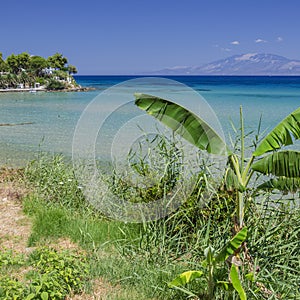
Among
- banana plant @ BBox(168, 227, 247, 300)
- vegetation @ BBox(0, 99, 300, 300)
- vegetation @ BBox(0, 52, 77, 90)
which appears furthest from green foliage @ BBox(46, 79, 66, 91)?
banana plant @ BBox(168, 227, 247, 300)

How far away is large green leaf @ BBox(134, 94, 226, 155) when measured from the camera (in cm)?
355

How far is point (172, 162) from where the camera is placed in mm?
4484

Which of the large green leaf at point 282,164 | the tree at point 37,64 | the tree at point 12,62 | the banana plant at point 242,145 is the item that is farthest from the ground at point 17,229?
the tree at point 37,64

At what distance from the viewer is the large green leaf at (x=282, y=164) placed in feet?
10.4

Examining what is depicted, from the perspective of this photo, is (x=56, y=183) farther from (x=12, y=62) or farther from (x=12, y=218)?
(x=12, y=62)

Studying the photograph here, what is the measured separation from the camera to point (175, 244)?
13.1 feet

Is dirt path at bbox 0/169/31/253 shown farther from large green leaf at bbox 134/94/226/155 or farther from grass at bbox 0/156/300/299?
large green leaf at bbox 134/94/226/155

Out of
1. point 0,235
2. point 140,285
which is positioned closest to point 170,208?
point 140,285

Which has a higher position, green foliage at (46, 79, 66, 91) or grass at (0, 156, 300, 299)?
green foliage at (46, 79, 66, 91)

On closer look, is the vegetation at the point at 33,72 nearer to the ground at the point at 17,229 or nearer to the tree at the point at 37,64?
the tree at the point at 37,64

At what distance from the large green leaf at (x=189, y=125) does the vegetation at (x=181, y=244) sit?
0.05 ft

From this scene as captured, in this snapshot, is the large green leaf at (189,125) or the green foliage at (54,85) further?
the green foliage at (54,85)

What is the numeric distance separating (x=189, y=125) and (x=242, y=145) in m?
0.52

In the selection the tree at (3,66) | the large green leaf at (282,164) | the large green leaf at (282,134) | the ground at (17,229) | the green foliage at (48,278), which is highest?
the tree at (3,66)
